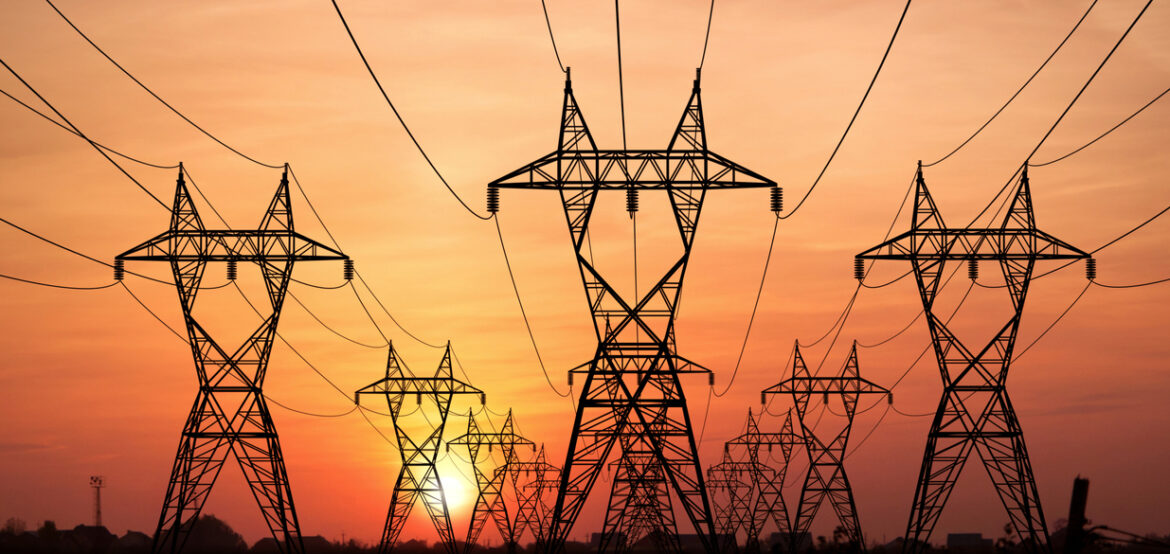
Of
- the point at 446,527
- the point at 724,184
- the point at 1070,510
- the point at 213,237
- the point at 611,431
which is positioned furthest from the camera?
the point at 446,527

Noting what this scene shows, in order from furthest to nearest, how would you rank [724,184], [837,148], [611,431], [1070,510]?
[611,431]
[724,184]
[837,148]
[1070,510]

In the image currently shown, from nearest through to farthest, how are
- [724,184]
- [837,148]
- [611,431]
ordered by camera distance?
[837,148] → [724,184] → [611,431]

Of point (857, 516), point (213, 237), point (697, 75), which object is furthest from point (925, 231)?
point (857, 516)

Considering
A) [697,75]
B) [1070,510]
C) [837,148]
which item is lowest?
[1070,510]

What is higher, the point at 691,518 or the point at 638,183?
the point at 638,183

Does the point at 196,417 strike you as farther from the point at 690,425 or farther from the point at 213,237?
the point at 690,425

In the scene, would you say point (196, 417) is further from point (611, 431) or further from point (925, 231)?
point (925, 231)

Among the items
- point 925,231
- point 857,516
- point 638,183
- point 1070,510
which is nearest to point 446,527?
point 857,516

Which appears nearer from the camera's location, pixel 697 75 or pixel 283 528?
pixel 697 75

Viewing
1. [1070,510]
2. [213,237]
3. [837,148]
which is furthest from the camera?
[213,237]
